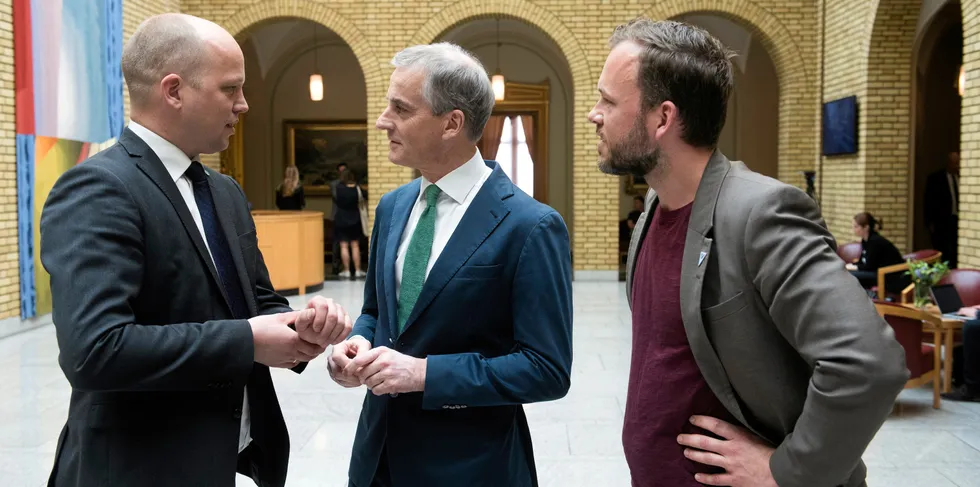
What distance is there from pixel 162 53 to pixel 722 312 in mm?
1413

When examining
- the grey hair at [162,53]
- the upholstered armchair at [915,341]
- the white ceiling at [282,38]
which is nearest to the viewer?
the grey hair at [162,53]

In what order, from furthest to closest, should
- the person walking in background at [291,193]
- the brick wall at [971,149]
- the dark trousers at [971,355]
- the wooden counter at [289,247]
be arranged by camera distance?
the person walking in background at [291,193] → the wooden counter at [289,247] → the brick wall at [971,149] → the dark trousers at [971,355]

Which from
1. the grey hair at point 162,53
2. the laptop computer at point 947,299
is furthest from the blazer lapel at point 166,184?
the laptop computer at point 947,299

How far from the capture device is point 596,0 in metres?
13.9

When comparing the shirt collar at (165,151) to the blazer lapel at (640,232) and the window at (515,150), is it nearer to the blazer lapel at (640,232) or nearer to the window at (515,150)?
the blazer lapel at (640,232)

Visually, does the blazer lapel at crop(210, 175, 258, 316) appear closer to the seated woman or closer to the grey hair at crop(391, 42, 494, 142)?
the grey hair at crop(391, 42, 494, 142)

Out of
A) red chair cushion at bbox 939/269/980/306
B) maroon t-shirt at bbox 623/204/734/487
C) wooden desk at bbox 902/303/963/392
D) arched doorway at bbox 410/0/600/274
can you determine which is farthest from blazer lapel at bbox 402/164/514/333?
arched doorway at bbox 410/0/600/274

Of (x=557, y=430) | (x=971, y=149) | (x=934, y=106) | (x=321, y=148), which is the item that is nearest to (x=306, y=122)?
(x=321, y=148)

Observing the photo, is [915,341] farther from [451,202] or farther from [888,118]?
[888,118]

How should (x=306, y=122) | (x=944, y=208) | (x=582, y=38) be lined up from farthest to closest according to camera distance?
(x=306, y=122)
(x=582, y=38)
(x=944, y=208)

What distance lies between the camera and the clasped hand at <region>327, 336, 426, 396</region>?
210 cm

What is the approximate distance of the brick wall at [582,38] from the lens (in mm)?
13734

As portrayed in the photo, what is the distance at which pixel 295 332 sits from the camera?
2.04 meters

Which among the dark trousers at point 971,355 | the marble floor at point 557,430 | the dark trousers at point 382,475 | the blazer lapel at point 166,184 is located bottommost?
the marble floor at point 557,430
